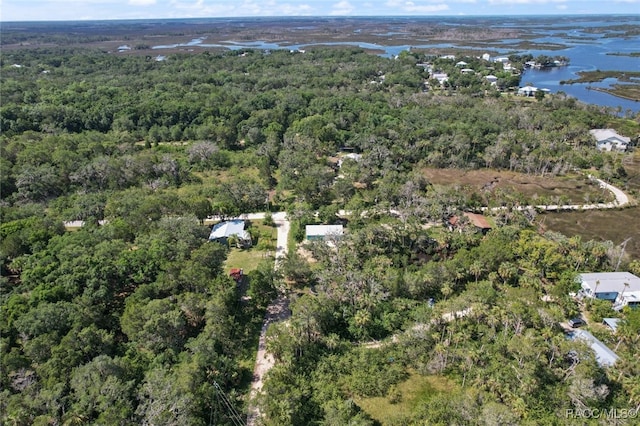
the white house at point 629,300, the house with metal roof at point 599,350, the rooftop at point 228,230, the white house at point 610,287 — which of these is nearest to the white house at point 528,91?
the white house at point 610,287

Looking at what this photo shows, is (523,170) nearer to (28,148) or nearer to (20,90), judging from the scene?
(28,148)

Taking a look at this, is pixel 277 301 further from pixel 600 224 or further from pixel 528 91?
pixel 528 91

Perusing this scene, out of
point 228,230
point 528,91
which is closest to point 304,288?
point 228,230

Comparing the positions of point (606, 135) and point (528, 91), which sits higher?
point (528, 91)

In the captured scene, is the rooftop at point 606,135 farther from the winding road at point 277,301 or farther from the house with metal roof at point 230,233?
the house with metal roof at point 230,233

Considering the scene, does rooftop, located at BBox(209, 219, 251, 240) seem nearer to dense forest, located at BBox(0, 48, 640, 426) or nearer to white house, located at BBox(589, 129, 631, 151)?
dense forest, located at BBox(0, 48, 640, 426)

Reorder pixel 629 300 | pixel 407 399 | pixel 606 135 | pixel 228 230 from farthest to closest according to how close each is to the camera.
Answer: pixel 606 135 < pixel 228 230 < pixel 629 300 < pixel 407 399

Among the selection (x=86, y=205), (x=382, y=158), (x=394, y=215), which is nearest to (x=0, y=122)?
(x=86, y=205)
